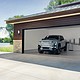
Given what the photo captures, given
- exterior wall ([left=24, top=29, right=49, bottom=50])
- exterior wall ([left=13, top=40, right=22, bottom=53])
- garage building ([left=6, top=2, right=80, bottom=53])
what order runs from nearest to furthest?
garage building ([left=6, top=2, right=80, bottom=53]), exterior wall ([left=13, top=40, right=22, bottom=53]), exterior wall ([left=24, top=29, right=49, bottom=50])

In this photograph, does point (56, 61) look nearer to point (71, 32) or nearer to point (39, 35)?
point (39, 35)

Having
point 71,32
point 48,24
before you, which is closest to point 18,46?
point 48,24

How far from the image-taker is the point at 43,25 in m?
13.2

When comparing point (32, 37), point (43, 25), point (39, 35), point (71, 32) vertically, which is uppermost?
point (43, 25)

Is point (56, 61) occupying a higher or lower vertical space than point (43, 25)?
lower

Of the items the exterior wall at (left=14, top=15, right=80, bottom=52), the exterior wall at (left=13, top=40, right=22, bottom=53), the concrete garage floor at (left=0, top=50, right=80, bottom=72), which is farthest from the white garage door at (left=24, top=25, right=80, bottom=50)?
the concrete garage floor at (left=0, top=50, right=80, bottom=72)

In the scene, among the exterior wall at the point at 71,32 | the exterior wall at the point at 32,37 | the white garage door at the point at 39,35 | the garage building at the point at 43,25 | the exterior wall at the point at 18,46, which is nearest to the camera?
the garage building at the point at 43,25

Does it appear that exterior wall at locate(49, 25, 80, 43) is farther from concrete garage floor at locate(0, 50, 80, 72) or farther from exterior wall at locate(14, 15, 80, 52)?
concrete garage floor at locate(0, 50, 80, 72)

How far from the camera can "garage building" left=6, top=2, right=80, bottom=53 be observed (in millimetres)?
11031

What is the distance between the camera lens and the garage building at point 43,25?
11.0m

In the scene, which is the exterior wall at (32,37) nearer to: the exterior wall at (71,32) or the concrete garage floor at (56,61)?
the exterior wall at (71,32)

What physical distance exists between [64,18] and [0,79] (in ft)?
23.6

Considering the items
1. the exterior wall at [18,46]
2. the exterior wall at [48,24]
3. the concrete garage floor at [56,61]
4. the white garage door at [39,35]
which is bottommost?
the concrete garage floor at [56,61]

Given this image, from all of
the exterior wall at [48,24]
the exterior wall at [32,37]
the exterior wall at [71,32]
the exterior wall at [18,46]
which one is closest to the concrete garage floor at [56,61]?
the exterior wall at [48,24]
